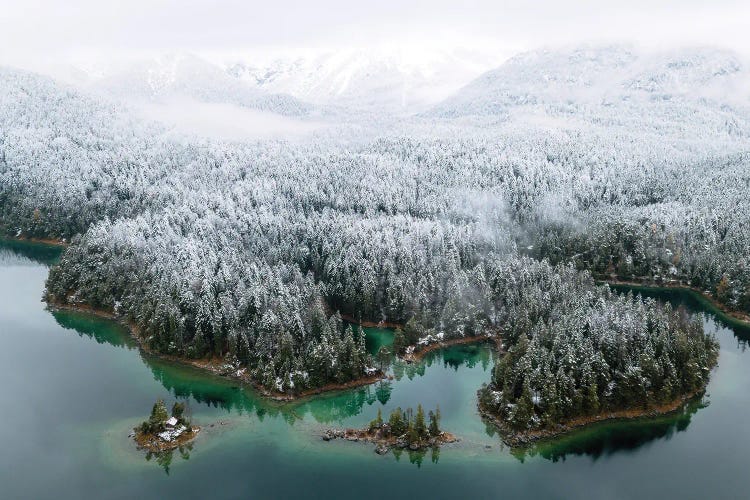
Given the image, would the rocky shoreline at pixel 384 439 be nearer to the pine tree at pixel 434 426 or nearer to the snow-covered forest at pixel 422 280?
the pine tree at pixel 434 426

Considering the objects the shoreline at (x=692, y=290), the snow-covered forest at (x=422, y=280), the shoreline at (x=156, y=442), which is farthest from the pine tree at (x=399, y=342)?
the shoreline at (x=692, y=290)

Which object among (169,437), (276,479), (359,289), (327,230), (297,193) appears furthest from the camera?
(297,193)

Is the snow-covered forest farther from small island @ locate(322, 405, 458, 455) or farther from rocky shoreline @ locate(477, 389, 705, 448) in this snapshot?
small island @ locate(322, 405, 458, 455)

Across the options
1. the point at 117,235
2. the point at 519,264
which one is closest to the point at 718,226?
the point at 519,264

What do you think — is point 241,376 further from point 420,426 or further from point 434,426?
point 434,426

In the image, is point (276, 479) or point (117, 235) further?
point (117, 235)

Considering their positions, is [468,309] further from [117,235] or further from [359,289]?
[117,235]

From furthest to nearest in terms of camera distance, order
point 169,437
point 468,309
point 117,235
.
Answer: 1. point 117,235
2. point 468,309
3. point 169,437
